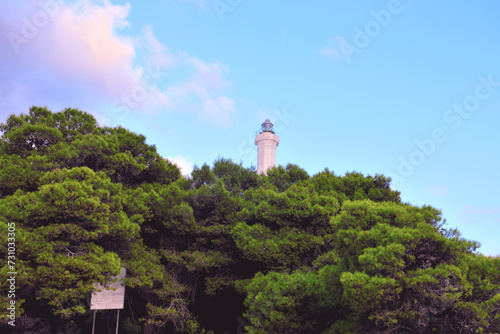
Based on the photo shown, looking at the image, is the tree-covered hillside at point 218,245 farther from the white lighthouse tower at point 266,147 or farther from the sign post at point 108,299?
the white lighthouse tower at point 266,147

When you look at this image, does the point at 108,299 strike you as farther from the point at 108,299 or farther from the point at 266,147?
the point at 266,147

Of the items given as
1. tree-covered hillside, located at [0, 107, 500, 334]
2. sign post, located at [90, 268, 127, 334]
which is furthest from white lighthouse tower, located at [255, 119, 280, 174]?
sign post, located at [90, 268, 127, 334]

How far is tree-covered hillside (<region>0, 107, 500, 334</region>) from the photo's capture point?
851 centimetres

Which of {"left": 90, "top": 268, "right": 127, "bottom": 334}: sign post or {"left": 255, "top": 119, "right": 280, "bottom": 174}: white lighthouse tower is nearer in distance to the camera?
{"left": 90, "top": 268, "right": 127, "bottom": 334}: sign post

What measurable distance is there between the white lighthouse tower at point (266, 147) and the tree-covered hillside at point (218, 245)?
26.9ft

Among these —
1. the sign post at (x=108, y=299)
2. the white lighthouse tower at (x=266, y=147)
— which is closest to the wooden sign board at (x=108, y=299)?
the sign post at (x=108, y=299)

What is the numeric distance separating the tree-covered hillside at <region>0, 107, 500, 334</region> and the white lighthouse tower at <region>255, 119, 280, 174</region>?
8.21 m

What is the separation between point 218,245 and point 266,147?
40.6ft

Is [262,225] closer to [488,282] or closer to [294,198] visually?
[294,198]

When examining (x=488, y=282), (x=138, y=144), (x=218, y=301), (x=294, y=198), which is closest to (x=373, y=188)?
(x=294, y=198)

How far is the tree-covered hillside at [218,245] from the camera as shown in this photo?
8508 millimetres

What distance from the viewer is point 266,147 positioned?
26.2 m

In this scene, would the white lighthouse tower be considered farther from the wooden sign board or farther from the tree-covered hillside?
the wooden sign board

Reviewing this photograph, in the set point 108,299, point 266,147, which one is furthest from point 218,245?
point 266,147
